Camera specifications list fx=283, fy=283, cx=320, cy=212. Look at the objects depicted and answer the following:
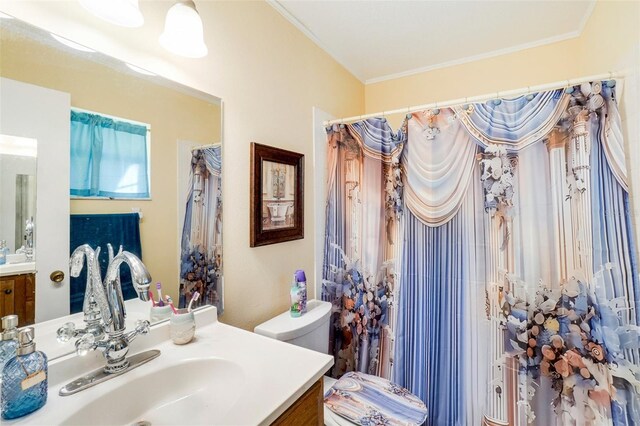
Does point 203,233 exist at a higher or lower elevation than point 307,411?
higher

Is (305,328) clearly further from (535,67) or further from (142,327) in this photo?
(535,67)

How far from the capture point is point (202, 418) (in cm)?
75

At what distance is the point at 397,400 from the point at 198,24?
176 centimetres

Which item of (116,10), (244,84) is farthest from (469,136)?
(116,10)

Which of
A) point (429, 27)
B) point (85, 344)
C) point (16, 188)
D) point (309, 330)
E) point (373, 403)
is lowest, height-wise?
point (373, 403)

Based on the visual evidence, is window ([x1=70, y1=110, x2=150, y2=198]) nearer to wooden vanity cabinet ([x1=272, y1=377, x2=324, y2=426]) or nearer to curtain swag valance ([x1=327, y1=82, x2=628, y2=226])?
wooden vanity cabinet ([x1=272, y1=377, x2=324, y2=426])

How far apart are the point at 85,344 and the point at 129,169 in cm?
53

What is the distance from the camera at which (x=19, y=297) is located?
72 cm

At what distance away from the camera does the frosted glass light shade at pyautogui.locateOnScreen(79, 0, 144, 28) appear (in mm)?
773

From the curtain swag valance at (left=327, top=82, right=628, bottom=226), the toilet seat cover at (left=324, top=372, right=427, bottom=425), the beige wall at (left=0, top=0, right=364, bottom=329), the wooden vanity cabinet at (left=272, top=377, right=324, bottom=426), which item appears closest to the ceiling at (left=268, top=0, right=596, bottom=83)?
the beige wall at (left=0, top=0, right=364, bottom=329)

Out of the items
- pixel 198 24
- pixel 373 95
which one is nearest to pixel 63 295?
pixel 198 24

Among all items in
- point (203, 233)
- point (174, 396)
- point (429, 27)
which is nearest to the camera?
point (174, 396)

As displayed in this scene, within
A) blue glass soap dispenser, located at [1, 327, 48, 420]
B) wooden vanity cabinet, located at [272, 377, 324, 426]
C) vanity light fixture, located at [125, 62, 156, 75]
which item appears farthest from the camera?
vanity light fixture, located at [125, 62, 156, 75]

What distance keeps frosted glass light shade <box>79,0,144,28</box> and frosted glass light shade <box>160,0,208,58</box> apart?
11 centimetres
